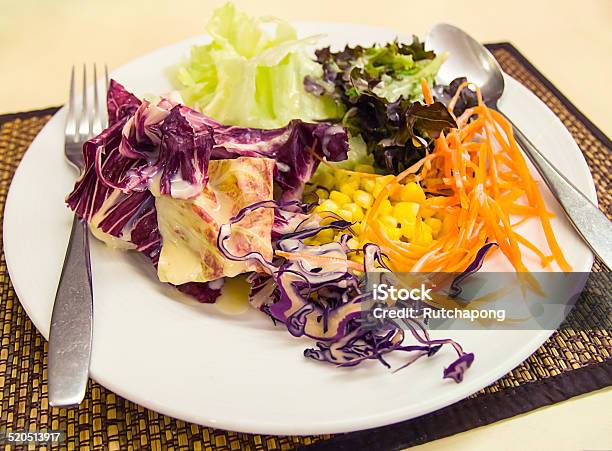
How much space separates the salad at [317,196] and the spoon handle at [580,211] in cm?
9

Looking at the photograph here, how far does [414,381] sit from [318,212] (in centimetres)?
72

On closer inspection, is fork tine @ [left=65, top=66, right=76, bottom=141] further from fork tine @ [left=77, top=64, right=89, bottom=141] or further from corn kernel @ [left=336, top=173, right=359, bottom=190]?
corn kernel @ [left=336, top=173, right=359, bottom=190]

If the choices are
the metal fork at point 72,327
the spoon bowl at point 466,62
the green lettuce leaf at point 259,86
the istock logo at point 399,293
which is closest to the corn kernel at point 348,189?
the green lettuce leaf at point 259,86

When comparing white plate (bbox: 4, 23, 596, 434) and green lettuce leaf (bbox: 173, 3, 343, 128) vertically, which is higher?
green lettuce leaf (bbox: 173, 3, 343, 128)

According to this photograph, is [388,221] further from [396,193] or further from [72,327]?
[72,327]

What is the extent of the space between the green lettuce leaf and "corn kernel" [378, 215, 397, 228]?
2.19ft

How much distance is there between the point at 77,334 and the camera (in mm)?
1779

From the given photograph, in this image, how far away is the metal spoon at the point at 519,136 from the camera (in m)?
2.09

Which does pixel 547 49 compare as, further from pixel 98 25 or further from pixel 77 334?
pixel 77 334

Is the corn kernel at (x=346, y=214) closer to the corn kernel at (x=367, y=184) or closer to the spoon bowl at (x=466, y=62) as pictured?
the corn kernel at (x=367, y=184)

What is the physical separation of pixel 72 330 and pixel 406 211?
3.81 ft

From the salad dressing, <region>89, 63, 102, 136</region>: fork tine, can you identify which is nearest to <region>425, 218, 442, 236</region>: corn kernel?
the salad dressing

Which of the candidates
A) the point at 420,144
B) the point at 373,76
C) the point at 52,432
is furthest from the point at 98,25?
the point at 52,432

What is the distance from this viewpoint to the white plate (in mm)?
1625
